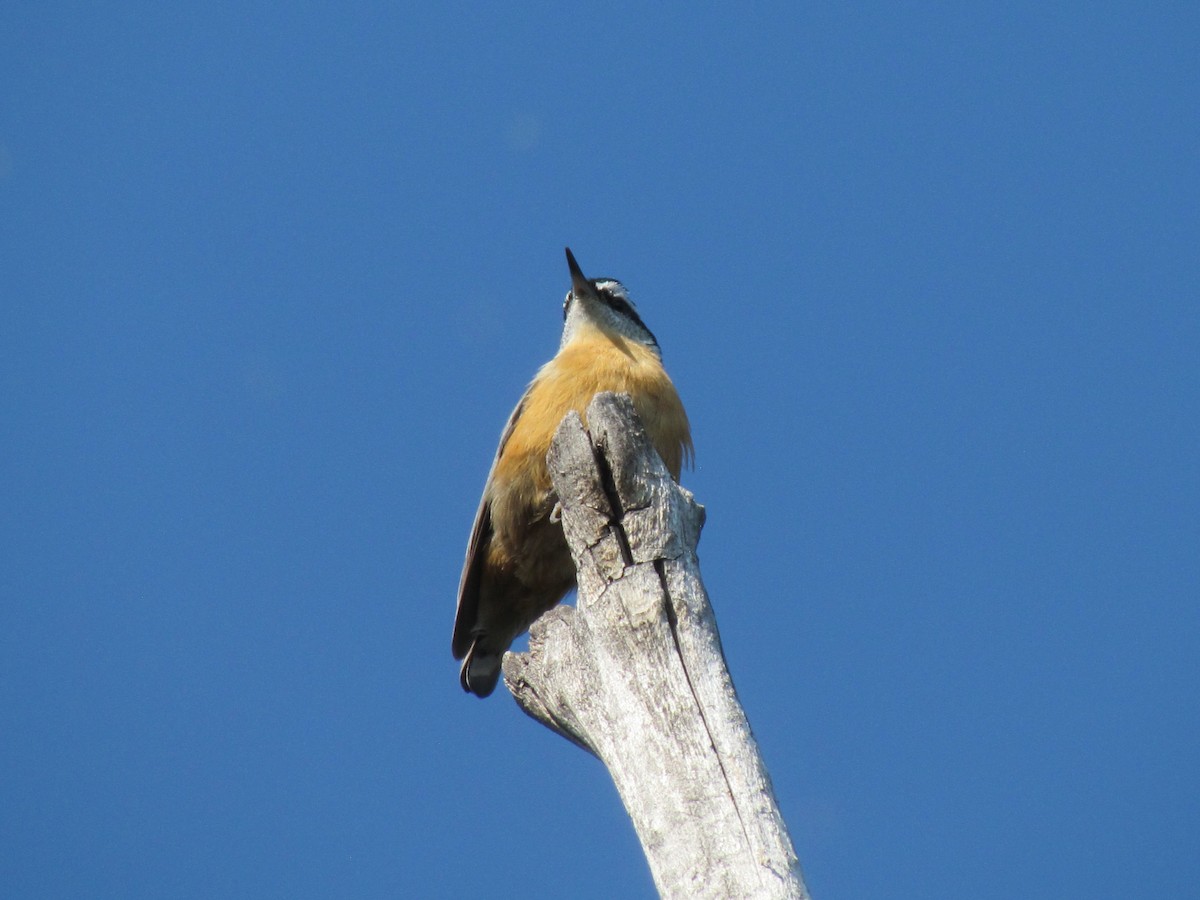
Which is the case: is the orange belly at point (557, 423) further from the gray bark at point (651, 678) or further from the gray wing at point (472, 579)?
the gray bark at point (651, 678)

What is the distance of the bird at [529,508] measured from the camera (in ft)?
19.6

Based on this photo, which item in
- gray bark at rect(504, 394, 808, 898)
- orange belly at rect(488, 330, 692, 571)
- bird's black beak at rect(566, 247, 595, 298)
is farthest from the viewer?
bird's black beak at rect(566, 247, 595, 298)

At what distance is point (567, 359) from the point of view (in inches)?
264

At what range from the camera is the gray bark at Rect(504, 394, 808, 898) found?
3.05m

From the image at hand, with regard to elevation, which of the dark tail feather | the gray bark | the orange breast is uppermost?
the orange breast

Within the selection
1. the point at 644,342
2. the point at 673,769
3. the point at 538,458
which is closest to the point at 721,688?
the point at 673,769

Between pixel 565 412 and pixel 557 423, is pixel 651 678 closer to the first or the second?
pixel 557 423

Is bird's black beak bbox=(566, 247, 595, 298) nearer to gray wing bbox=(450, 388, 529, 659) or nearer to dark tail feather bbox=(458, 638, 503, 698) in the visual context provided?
gray wing bbox=(450, 388, 529, 659)

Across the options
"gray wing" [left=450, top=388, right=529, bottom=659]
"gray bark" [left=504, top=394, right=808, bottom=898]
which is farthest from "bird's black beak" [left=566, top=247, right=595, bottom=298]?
"gray bark" [left=504, top=394, right=808, bottom=898]

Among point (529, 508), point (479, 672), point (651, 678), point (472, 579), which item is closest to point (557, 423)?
point (529, 508)

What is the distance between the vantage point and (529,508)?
5.95 m

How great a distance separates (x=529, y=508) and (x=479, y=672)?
2.95 ft

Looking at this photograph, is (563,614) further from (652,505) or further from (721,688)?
(721,688)

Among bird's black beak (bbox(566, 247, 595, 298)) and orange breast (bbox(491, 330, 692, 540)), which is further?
bird's black beak (bbox(566, 247, 595, 298))
